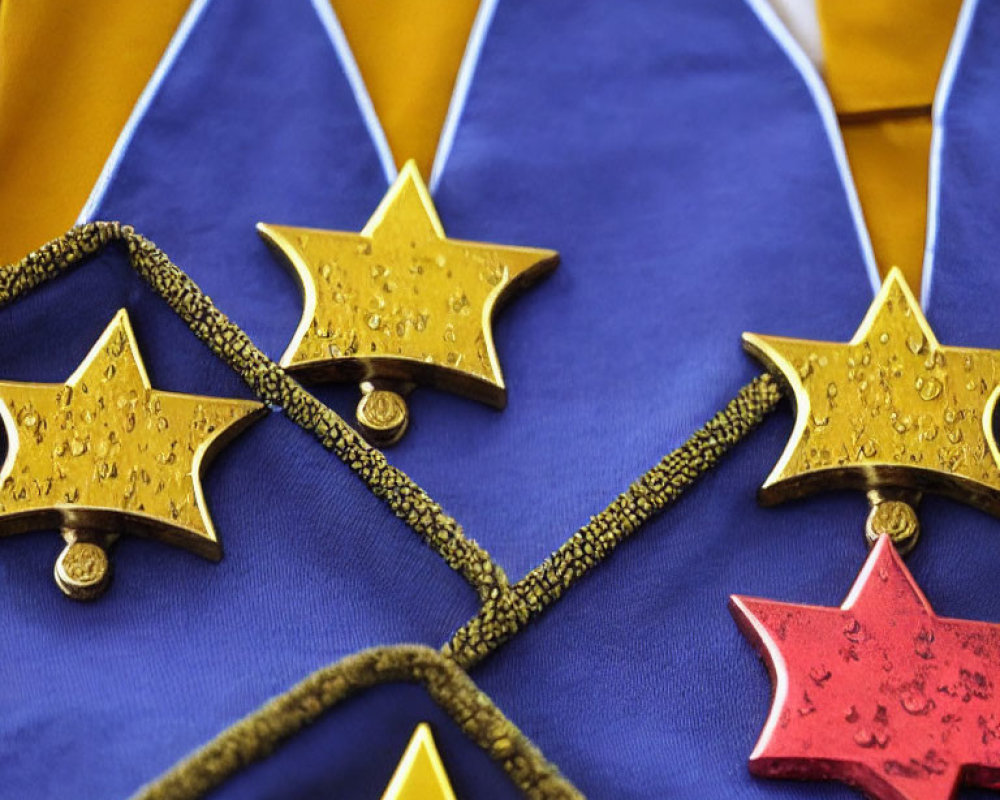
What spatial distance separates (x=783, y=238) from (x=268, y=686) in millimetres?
278

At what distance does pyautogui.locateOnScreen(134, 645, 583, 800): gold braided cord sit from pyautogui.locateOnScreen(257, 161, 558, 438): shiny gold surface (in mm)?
137

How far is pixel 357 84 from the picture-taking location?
1.72 ft

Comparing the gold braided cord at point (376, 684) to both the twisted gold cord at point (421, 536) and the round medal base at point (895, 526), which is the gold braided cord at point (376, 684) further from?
the round medal base at point (895, 526)

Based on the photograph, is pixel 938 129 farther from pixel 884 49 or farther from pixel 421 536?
pixel 421 536

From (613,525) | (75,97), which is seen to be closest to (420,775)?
(613,525)

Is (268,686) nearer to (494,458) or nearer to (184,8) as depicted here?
(494,458)

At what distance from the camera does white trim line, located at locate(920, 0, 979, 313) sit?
1.69 ft

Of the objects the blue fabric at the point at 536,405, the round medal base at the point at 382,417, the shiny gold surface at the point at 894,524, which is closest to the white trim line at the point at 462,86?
the blue fabric at the point at 536,405

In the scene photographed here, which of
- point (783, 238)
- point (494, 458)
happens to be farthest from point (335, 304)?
point (783, 238)

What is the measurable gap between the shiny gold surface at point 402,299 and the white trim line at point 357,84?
0.04m

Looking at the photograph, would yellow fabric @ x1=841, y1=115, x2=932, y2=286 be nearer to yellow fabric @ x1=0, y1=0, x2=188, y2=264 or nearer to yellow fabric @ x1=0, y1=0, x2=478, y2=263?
yellow fabric @ x1=0, y1=0, x2=478, y2=263

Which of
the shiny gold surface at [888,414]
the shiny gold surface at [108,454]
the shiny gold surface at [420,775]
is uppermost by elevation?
the shiny gold surface at [888,414]

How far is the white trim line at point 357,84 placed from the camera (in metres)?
0.51

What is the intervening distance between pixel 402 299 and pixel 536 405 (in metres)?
0.06
